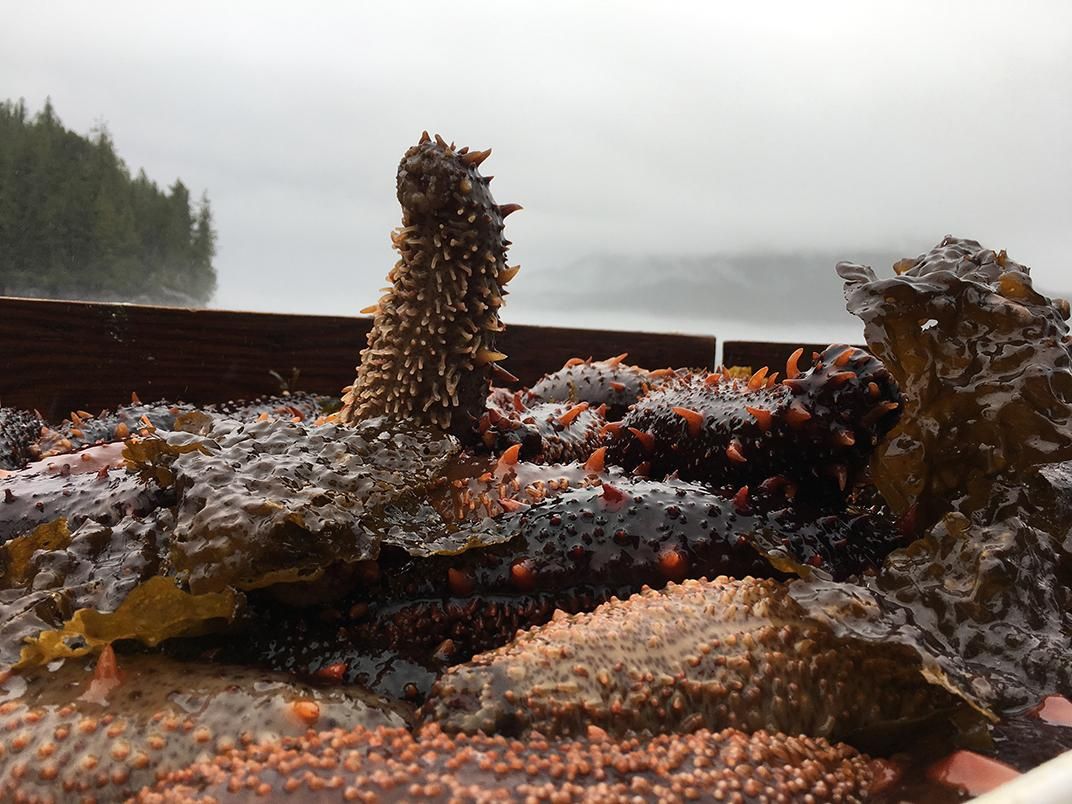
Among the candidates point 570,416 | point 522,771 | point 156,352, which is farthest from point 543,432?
point 156,352

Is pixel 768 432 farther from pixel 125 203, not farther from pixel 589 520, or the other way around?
pixel 125 203

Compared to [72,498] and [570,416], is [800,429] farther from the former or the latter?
[72,498]

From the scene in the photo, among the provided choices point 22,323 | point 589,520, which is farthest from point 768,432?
point 22,323

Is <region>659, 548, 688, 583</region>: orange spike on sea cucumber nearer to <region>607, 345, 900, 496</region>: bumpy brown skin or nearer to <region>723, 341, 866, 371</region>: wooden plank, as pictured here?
<region>607, 345, 900, 496</region>: bumpy brown skin

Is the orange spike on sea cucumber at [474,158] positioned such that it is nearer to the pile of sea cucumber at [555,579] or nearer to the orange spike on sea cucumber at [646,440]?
the pile of sea cucumber at [555,579]

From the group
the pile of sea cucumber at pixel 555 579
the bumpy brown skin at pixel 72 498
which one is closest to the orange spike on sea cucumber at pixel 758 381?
the pile of sea cucumber at pixel 555 579

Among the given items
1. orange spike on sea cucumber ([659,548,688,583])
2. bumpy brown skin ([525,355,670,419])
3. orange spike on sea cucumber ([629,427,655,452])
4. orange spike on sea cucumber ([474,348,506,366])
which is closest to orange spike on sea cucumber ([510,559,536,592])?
orange spike on sea cucumber ([659,548,688,583])

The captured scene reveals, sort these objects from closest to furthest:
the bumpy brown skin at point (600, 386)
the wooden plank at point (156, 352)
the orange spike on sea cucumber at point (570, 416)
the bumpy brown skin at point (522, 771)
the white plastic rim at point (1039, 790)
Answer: the white plastic rim at point (1039, 790) → the bumpy brown skin at point (522, 771) → the orange spike on sea cucumber at point (570, 416) → the bumpy brown skin at point (600, 386) → the wooden plank at point (156, 352)
